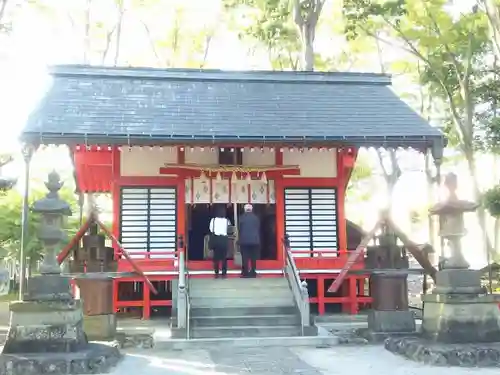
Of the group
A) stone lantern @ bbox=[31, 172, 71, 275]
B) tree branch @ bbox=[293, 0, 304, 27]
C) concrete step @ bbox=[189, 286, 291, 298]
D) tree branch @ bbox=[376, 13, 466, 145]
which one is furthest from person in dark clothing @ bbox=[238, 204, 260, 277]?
tree branch @ bbox=[293, 0, 304, 27]

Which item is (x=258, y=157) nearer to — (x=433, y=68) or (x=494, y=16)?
(x=494, y=16)

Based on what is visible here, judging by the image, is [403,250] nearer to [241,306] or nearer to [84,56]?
[241,306]

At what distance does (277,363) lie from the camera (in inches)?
336

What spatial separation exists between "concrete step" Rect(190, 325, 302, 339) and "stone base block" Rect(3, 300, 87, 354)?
2.75 m

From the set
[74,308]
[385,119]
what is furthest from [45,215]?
[385,119]

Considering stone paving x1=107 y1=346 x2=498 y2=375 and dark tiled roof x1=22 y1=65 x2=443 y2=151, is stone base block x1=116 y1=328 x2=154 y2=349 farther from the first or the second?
dark tiled roof x1=22 y1=65 x2=443 y2=151

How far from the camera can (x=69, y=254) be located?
40.5 ft

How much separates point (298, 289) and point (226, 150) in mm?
5068

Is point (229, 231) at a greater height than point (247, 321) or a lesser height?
greater

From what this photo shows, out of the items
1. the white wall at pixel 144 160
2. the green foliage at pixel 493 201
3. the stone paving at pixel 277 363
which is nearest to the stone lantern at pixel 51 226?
the stone paving at pixel 277 363

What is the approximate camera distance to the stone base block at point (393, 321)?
10.8 metres

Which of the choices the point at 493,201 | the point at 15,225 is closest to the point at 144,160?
the point at 493,201

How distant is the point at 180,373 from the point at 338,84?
1117 centimetres

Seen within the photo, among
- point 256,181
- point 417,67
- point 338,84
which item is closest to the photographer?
point 256,181
